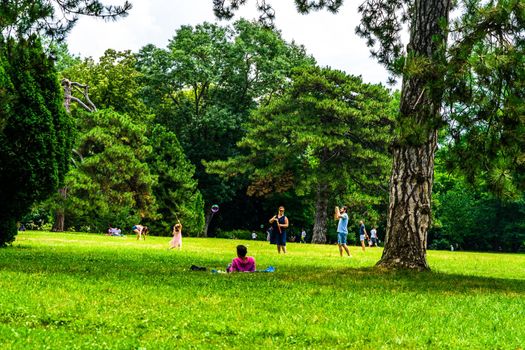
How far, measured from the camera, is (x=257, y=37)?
2063 inches

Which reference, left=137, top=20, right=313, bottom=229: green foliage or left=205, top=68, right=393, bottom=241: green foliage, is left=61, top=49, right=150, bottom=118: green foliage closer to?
left=137, top=20, right=313, bottom=229: green foliage

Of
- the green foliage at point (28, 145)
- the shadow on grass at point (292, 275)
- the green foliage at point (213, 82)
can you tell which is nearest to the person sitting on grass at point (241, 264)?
the shadow on grass at point (292, 275)

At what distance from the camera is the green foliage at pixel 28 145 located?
1805 cm

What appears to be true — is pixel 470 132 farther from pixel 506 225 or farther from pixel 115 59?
pixel 506 225

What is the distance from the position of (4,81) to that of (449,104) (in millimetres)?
12707

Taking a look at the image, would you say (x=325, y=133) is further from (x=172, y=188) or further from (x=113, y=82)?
(x=113, y=82)

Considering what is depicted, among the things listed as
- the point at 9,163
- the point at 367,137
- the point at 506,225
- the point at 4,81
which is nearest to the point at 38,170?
the point at 9,163

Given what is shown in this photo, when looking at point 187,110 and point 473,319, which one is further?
point 187,110

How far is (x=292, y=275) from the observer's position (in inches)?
525

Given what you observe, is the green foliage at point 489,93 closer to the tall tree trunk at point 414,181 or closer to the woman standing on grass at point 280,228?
the tall tree trunk at point 414,181

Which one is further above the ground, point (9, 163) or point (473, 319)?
point (9, 163)

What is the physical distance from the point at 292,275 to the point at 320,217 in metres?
33.1

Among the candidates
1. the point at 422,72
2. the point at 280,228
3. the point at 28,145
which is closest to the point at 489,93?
the point at 422,72

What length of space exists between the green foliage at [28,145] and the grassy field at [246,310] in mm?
5540
